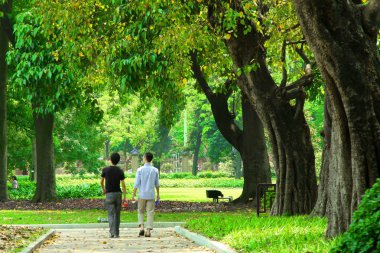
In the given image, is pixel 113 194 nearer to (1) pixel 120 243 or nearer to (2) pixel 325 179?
(1) pixel 120 243

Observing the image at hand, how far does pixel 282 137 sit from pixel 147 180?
175 inches

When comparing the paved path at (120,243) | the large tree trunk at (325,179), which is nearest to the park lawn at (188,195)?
the paved path at (120,243)

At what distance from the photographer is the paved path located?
15719 millimetres

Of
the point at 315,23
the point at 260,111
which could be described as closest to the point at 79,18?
the point at 260,111

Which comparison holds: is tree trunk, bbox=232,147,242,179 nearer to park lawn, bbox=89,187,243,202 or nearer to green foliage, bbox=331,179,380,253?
park lawn, bbox=89,187,243,202

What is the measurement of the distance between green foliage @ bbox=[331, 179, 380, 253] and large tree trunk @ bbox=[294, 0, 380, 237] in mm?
4569

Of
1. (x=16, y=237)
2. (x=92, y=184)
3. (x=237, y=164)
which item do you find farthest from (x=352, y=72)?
(x=237, y=164)

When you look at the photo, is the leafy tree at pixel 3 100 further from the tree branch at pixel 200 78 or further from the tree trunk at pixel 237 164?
the tree trunk at pixel 237 164

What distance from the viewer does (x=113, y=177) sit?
61.7ft

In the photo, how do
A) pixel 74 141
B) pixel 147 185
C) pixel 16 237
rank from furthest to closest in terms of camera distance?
pixel 74 141, pixel 147 185, pixel 16 237

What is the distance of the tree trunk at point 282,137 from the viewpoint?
860 inches

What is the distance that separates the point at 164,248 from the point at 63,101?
15885 millimetres

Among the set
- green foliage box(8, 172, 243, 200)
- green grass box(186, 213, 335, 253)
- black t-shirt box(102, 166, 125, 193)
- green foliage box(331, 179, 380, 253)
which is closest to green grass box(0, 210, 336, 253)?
green grass box(186, 213, 335, 253)

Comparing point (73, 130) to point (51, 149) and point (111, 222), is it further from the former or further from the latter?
point (111, 222)
